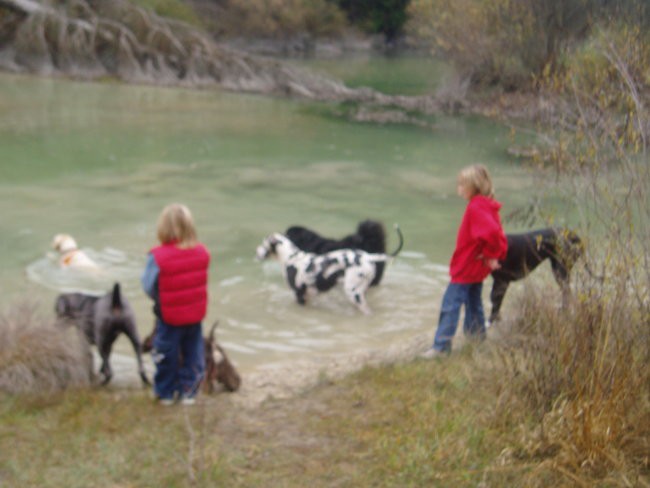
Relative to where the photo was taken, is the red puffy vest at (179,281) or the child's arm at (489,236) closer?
the red puffy vest at (179,281)

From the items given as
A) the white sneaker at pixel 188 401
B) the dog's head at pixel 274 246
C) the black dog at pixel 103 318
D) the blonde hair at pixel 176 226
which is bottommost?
the white sneaker at pixel 188 401

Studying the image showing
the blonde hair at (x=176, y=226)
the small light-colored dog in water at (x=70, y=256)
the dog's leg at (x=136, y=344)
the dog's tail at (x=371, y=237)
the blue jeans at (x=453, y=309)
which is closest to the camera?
the blonde hair at (x=176, y=226)

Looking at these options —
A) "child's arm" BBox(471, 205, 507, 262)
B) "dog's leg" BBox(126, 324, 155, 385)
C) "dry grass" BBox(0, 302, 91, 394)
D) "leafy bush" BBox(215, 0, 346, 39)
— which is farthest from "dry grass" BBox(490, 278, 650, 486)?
"leafy bush" BBox(215, 0, 346, 39)

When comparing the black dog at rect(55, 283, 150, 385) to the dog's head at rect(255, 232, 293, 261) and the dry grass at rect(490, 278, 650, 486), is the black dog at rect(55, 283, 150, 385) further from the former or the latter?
the dry grass at rect(490, 278, 650, 486)

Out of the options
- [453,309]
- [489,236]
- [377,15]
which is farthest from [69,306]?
[377,15]

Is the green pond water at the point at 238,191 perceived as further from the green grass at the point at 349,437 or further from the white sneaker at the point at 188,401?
the green grass at the point at 349,437

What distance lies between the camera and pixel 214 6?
50312 mm

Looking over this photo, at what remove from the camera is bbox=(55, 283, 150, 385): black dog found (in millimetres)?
6363

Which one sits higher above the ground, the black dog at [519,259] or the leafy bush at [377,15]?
the leafy bush at [377,15]

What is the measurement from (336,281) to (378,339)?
85 centimetres

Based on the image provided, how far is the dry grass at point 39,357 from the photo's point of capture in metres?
5.99

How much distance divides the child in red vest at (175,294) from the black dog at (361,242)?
3377mm

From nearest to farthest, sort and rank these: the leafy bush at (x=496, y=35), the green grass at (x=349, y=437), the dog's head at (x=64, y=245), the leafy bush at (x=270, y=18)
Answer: the green grass at (x=349, y=437) < the dog's head at (x=64, y=245) < the leafy bush at (x=496, y=35) < the leafy bush at (x=270, y=18)

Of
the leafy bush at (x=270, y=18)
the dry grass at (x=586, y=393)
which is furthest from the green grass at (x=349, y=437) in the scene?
the leafy bush at (x=270, y=18)
